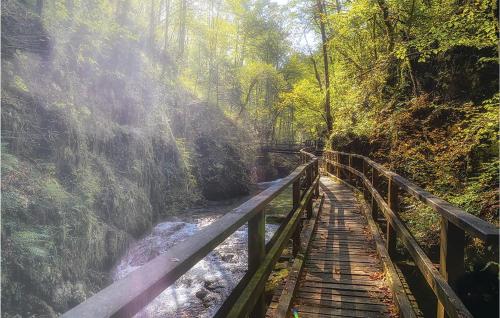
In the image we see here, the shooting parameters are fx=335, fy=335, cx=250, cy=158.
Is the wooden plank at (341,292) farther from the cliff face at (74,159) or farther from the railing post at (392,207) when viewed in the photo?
the cliff face at (74,159)

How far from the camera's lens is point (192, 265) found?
54.4 inches

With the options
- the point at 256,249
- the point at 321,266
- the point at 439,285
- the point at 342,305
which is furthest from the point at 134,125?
the point at 439,285

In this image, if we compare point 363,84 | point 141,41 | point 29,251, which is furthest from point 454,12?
point 141,41

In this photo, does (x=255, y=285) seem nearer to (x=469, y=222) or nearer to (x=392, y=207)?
(x=469, y=222)

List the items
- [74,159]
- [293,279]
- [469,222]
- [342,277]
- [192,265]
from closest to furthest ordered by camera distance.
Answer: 1. [192,265]
2. [469,222]
3. [293,279]
4. [342,277]
5. [74,159]

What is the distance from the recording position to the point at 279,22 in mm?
39844

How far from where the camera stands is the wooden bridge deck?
12.0 ft

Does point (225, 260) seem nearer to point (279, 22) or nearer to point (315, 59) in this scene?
point (315, 59)

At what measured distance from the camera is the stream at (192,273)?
342 inches

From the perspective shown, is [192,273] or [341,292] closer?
[341,292]

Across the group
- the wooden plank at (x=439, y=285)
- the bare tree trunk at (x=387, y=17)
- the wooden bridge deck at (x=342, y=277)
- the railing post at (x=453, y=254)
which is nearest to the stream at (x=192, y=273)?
the wooden bridge deck at (x=342, y=277)

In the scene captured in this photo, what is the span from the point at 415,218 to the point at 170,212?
40.0 ft

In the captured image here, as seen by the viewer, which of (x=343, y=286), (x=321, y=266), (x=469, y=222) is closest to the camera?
(x=469, y=222)

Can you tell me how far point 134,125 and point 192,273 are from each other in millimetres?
7137
